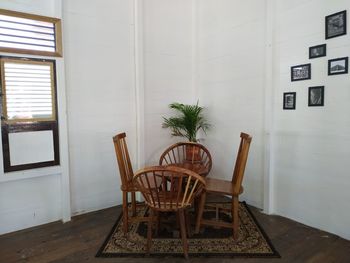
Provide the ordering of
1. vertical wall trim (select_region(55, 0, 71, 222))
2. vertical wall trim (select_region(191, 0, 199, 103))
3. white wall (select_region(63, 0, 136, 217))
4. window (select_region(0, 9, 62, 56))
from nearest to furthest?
window (select_region(0, 9, 62, 56))
vertical wall trim (select_region(55, 0, 71, 222))
white wall (select_region(63, 0, 136, 217))
vertical wall trim (select_region(191, 0, 199, 103))

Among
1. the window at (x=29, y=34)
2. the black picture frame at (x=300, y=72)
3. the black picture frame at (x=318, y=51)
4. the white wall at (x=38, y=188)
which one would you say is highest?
the window at (x=29, y=34)

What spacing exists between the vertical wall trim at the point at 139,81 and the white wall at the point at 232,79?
39.5 inches

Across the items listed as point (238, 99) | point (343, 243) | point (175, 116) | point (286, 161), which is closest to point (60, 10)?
point (175, 116)

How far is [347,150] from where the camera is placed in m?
2.29

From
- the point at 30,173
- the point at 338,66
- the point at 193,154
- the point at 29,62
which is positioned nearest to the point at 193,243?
the point at 193,154

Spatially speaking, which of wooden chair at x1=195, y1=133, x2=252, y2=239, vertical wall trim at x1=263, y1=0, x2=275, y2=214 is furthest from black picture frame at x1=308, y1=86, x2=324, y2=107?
wooden chair at x1=195, y1=133, x2=252, y2=239

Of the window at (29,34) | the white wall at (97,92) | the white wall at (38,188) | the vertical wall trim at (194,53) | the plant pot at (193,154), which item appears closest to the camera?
the window at (29,34)

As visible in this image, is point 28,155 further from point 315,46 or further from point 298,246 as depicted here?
point 315,46

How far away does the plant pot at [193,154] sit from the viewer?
320cm

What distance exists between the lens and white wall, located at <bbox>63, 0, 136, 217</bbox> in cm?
283

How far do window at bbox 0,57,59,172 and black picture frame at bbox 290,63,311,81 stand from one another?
2597 millimetres

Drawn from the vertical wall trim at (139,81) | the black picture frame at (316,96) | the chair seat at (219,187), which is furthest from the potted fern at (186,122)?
the black picture frame at (316,96)

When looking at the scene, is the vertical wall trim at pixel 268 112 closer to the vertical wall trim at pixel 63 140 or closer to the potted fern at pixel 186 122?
the potted fern at pixel 186 122

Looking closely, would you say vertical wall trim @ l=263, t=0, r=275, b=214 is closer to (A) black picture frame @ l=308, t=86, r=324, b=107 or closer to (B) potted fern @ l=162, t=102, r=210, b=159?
(A) black picture frame @ l=308, t=86, r=324, b=107
